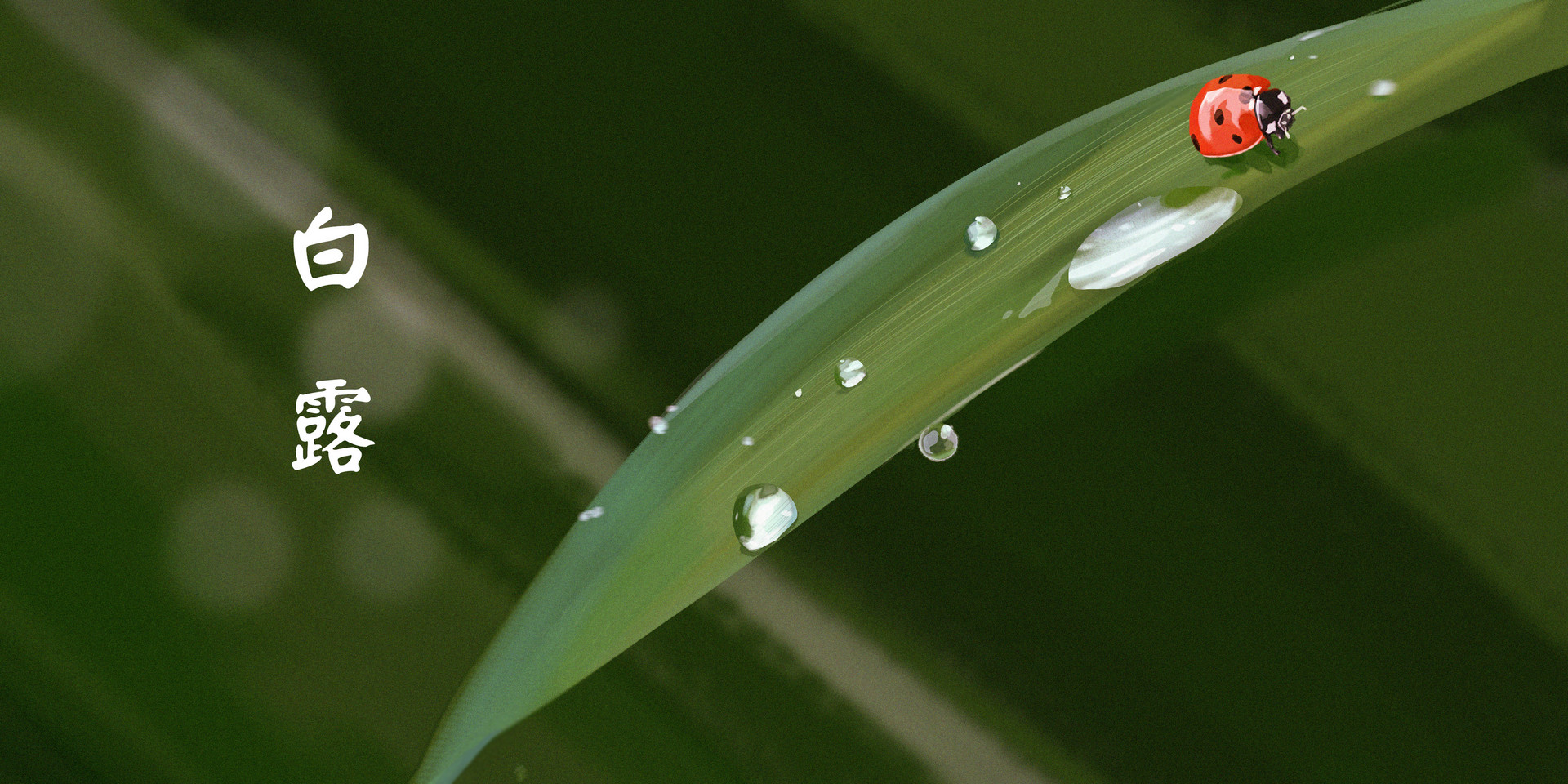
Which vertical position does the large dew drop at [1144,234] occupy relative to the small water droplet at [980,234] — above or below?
below

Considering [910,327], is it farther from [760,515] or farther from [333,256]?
[333,256]

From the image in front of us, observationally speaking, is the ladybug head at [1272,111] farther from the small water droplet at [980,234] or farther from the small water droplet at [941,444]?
the small water droplet at [941,444]

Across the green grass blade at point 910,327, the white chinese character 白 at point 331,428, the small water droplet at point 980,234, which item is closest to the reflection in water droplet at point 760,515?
the green grass blade at point 910,327

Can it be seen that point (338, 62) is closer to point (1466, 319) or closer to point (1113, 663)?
point (1113, 663)

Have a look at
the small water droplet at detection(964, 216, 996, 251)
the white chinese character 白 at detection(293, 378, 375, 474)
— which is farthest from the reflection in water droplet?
the white chinese character 白 at detection(293, 378, 375, 474)

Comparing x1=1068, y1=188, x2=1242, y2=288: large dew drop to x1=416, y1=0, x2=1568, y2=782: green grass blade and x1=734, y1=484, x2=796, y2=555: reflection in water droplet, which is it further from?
x1=734, y1=484, x2=796, y2=555: reflection in water droplet

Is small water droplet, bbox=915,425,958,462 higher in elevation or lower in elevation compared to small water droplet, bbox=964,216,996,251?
higher
